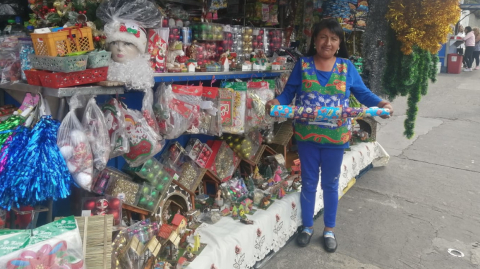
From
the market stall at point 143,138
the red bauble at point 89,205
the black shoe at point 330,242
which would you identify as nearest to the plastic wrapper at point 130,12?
the market stall at point 143,138

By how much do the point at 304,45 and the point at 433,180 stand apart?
239 centimetres

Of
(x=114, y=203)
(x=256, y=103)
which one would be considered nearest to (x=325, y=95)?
(x=256, y=103)

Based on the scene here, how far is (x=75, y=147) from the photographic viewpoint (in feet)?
5.78

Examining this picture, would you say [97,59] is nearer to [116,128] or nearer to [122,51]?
[122,51]

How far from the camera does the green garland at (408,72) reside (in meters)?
3.83

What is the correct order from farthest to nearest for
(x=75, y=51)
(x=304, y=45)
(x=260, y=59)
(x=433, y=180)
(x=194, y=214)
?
(x=433, y=180) → (x=304, y=45) → (x=260, y=59) → (x=194, y=214) → (x=75, y=51)

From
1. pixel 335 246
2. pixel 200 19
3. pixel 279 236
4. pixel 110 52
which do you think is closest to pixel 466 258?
pixel 335 246

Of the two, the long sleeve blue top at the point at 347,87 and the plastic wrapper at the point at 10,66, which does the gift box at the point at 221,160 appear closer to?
the long sleeve blue top at the point at 347,87

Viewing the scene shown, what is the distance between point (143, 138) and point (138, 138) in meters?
0.03

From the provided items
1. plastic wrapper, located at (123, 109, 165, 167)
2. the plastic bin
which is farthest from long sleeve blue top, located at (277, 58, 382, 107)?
the plastic bin

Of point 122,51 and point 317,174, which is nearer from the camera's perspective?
point 122,51

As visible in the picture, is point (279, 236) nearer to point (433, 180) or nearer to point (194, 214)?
point (194, 214)

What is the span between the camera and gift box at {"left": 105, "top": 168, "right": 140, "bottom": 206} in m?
2.23

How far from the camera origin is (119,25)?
81.4 inches
